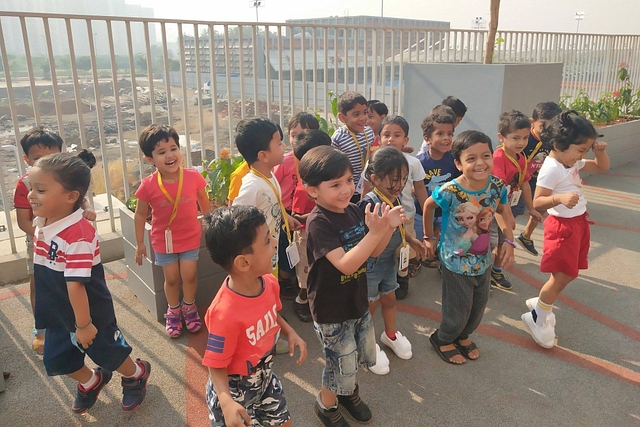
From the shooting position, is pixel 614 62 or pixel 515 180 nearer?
pixel 515 180

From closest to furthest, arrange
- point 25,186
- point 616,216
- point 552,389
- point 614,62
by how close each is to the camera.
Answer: point 552,389 → point 25,186 → point 616,216 → point 614,62

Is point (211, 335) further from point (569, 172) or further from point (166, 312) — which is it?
point (569, 172)

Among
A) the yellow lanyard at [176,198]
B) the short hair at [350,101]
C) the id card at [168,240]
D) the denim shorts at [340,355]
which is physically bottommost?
the denim shorts at [340,355]

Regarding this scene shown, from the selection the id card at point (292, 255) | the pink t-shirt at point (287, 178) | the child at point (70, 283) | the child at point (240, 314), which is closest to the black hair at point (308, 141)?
the pink t-shirt at point (287, 178)

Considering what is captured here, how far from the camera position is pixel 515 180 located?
417 centimetres

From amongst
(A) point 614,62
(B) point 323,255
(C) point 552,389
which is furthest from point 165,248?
(A) point 614,62

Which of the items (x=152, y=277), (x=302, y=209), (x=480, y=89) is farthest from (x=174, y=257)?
(x=480, y=89)

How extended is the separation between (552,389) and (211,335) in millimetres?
2181

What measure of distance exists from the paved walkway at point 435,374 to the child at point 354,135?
1240 millimetres

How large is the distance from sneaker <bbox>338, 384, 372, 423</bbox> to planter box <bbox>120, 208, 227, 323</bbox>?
1.65 metres

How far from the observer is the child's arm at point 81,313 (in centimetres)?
222

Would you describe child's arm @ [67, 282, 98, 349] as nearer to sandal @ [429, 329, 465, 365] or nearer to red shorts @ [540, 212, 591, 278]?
sandal @ [429, 329, 465, 365]

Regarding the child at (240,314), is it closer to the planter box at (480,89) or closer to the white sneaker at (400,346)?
the white sneaker at (400,346)

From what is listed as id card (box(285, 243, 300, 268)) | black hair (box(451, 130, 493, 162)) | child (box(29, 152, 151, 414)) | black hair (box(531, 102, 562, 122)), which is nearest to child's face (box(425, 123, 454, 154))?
black hair (box(451, 130, 493, 162))
